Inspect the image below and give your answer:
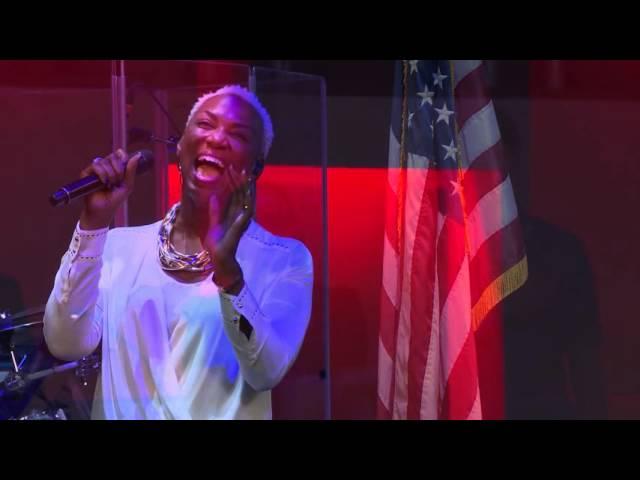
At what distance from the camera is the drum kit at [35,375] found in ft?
8.73

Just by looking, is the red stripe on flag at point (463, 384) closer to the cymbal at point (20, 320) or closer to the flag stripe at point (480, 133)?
the flag stripe at point (480, 133)

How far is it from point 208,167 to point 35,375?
86cm

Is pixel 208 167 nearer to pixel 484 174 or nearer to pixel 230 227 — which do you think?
pixel 230 227

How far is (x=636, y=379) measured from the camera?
125 inches

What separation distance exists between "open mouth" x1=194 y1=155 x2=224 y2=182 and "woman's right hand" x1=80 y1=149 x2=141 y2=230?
0.20 metres

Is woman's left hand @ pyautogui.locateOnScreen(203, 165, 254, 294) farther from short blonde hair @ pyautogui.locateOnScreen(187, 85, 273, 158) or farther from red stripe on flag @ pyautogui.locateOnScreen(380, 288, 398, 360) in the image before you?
red stripe on flag @ pyautogui.locateOnScreen(380, 288, 398, 360)

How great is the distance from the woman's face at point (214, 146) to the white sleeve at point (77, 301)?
34 centimetres

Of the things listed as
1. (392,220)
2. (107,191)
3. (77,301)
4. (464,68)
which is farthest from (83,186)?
(464,68)

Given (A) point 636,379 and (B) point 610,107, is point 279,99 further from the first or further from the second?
(A) point 636,379

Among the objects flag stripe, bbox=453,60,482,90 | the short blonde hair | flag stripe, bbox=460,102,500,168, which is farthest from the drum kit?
flag stripe, bbox=453,60,482,90

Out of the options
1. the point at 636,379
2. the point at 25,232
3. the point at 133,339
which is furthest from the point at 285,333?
the point at 636,379

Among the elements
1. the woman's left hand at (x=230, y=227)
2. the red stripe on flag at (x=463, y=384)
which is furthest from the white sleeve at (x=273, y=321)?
the red stripe on flag at (x=463, y=384)

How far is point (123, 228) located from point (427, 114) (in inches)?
41.4

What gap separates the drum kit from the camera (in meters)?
2.66
